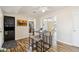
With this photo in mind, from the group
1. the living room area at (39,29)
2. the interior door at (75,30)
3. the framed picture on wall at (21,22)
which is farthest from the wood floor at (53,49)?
the framed picture on wall at (21,22)

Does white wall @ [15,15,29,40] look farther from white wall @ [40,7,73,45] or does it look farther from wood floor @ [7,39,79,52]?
white wall @ [40,7,73,45]

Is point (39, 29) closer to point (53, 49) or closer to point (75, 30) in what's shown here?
point (53, 49)

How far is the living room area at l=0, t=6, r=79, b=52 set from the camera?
1312 mm

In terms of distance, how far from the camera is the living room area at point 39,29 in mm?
1312

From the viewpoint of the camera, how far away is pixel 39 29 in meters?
1.47

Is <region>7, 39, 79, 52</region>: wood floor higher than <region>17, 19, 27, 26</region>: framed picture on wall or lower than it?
lower

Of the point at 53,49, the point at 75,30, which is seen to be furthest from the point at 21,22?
the point at 75,30

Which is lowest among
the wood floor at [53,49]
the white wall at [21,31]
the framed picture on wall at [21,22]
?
the wood floor at [53,49]

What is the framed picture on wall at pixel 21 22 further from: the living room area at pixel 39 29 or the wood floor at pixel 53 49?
the wood floor at pixel 53 49

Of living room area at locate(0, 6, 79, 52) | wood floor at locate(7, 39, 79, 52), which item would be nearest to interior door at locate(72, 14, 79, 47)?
living room area at locate(0, 6, 79, 52)

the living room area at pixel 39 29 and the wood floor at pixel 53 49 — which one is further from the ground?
the living room area at pixel 39 29
